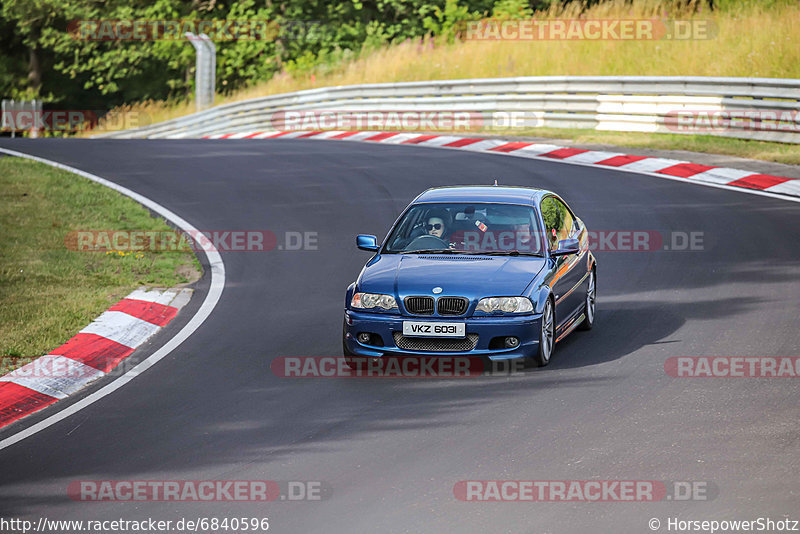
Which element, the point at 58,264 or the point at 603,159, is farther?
the point at 603,159

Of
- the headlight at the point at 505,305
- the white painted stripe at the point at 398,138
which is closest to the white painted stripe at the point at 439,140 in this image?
the white painted stripe at the point at 398,138

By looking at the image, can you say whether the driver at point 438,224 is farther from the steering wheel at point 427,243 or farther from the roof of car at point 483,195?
the roof of car at point 483,195

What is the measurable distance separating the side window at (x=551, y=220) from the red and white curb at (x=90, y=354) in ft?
12.8

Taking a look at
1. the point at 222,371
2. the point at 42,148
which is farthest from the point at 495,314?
the point at 42,148

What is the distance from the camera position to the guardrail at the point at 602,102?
22359 mm

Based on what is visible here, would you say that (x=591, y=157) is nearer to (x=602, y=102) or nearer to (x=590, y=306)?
(x=602, y=102)

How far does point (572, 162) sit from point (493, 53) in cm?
1211

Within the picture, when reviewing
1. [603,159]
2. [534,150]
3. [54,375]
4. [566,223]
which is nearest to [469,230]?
[566,223]

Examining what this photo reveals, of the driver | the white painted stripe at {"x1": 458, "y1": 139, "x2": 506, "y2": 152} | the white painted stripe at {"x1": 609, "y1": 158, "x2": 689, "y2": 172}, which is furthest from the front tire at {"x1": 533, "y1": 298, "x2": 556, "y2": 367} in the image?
the white painted stripe at {"x1": 458, "y1": 139, "x2": 506, "y2": 152}

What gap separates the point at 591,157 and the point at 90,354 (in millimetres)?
13540

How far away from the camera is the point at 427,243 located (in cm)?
1059

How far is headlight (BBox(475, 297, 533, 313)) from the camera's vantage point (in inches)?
375

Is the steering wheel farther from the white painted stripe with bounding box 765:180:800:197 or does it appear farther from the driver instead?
the white painted stripe with bounding box 765:180:800:197

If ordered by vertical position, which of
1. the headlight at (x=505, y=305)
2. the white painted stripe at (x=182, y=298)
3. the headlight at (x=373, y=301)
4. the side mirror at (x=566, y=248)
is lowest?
the white painted stripe at (x=182, y=298)
